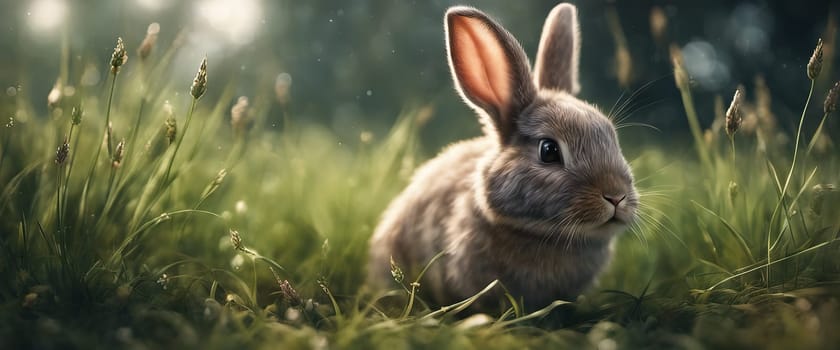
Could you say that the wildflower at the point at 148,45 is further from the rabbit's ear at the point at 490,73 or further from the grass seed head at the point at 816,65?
the grass seed head at the point at 816,65

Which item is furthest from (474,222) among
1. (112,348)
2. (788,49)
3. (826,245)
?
(788,49)

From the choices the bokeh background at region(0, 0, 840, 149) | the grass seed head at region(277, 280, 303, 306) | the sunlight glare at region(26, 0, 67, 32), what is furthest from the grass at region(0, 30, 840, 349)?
the bokeh background at region(0, 0, 840, 149)

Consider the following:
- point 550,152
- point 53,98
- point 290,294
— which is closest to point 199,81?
point 53,98

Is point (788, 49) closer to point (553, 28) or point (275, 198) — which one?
point (553, 28)

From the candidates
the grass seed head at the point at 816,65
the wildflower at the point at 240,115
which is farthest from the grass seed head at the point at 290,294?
the grass seed head at the point at 816,65

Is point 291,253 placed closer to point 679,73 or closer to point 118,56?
point 118,56
